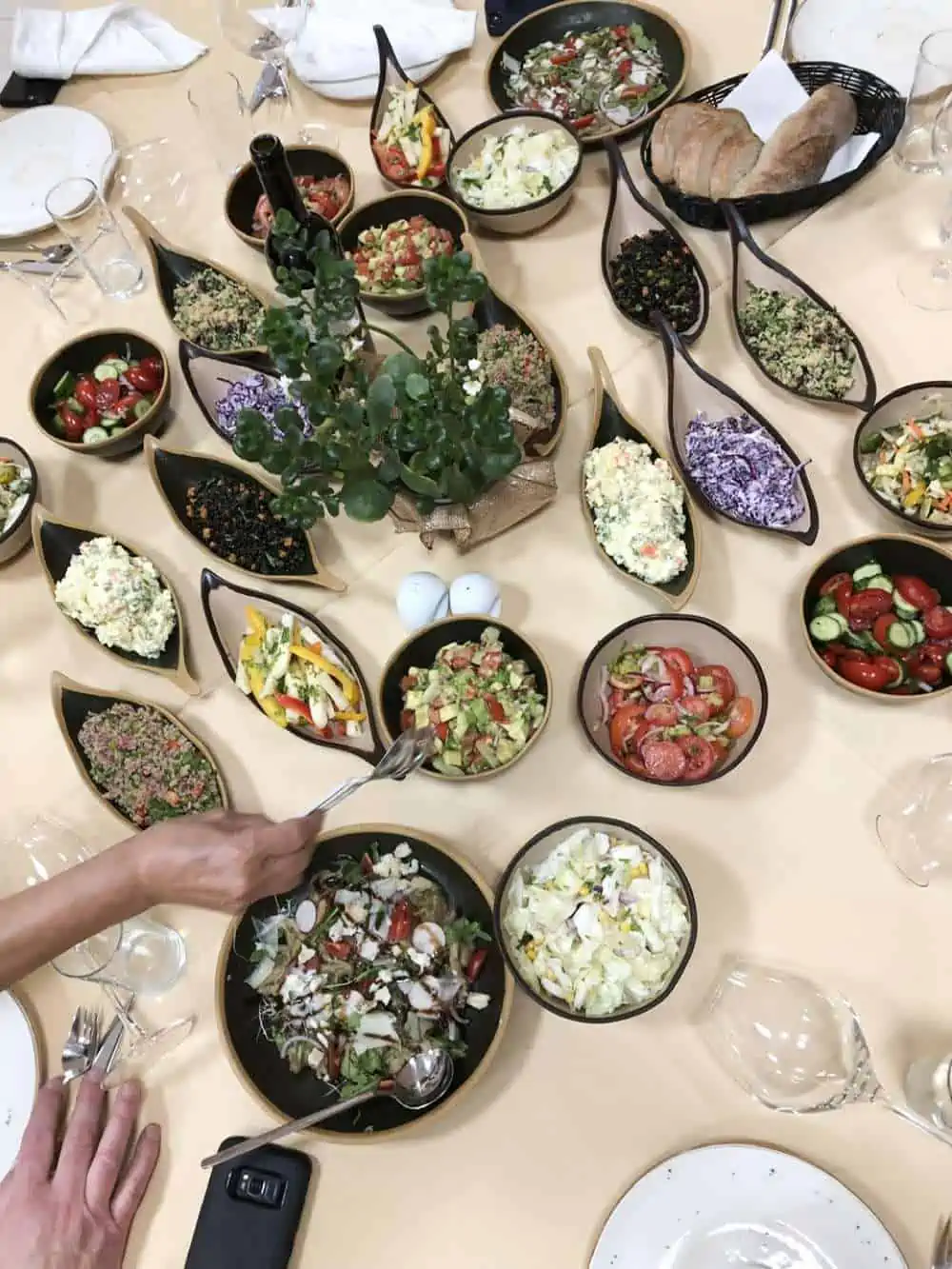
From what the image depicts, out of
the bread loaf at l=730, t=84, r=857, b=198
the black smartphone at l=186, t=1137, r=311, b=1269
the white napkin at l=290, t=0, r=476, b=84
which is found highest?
the bread loaf at l=730, t=84, r=857, b=198

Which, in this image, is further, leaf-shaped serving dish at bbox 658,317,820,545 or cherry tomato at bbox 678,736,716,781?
leaf-shaped serving dish at bbox 658,317,820,545

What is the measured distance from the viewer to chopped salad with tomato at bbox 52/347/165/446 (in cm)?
204

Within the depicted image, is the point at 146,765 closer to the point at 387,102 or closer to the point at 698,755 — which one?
the point at 698,755

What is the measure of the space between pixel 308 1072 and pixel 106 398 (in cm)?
150

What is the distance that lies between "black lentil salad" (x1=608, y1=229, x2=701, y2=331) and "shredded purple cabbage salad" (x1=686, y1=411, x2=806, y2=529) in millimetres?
329

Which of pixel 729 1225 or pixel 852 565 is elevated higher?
pixel 852 565

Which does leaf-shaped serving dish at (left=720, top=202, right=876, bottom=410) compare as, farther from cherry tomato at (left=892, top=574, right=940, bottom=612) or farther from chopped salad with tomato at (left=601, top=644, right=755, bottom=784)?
chopped salad with tomato at (left=601, top=644, right=755, bottom=784)

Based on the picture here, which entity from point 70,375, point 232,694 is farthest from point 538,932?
point 70,375

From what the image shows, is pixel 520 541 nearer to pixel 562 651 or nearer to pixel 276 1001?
pixel 562 651

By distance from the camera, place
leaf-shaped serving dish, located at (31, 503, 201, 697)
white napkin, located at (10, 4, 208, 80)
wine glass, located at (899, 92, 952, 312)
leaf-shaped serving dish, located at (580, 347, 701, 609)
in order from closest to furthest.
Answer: leaf-shaped serving dish, located at (580, 347, 701, 609), leaf-shaped serving dish, located at (31, 503, 201, 697), wine glass, located at (899, 92, 952, 312), white napkin, located at (10, 4, 208, 80)

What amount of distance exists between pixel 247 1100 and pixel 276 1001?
17 centimetres

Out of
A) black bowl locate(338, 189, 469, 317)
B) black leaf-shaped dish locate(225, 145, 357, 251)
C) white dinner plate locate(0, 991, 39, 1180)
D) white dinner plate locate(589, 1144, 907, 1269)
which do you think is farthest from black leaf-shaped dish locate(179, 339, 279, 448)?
white dinner plate locate(589, 1144, 907, 1269)

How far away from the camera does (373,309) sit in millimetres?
2125

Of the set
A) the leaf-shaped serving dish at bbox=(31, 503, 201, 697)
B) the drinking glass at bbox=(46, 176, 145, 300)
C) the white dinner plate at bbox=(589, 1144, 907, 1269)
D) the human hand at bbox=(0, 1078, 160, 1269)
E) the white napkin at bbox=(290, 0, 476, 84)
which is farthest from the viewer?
the white napkin at bbox=(290, 0, 476, 84)
